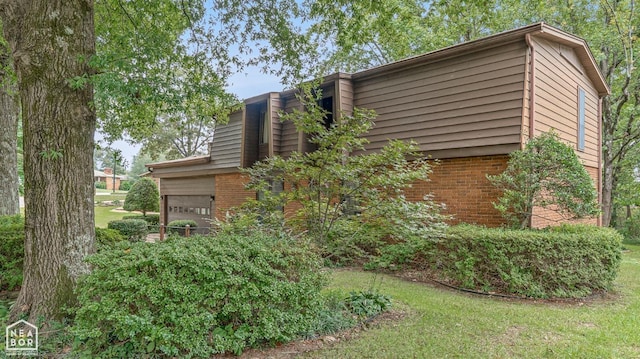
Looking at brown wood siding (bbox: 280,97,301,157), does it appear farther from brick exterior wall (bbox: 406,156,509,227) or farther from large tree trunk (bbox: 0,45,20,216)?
large tree trunk (bbox: 0,45,20,216)

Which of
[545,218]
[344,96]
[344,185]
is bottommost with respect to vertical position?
[545,218]

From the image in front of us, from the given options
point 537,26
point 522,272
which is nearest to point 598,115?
point 537,26

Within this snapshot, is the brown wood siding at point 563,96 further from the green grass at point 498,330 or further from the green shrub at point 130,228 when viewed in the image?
the green shrub at point 130,228

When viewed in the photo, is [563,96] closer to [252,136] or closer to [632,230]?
[252,136]

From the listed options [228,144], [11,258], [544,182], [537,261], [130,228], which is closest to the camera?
[11,258]

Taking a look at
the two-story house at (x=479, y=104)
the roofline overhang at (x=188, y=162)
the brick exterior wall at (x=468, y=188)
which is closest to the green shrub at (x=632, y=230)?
the two-story house at (x=479, y=104)

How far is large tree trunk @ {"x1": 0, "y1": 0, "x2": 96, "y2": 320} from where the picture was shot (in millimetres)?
3926

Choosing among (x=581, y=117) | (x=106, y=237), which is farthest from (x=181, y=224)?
(x=581, y=117)

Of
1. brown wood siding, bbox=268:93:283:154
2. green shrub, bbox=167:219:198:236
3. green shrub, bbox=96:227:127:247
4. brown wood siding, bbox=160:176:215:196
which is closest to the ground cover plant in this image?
green shrub, bbox=96:227:127:247

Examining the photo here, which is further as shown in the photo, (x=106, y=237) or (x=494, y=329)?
(x=106, y=237)

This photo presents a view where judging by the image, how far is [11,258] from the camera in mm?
5332

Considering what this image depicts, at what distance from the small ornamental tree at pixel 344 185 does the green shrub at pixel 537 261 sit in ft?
4.74

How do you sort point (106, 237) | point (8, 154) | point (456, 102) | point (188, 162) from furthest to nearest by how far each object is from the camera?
point (188, 162) < point (8, 154) < point (456, 102) < point (106, 237)

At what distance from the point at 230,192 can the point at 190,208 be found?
12.4ft
